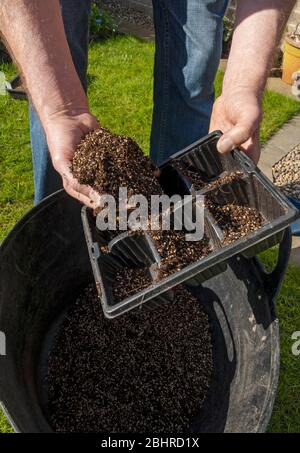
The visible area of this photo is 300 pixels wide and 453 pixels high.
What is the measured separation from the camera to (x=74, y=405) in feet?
4.86

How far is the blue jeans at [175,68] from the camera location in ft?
5.65

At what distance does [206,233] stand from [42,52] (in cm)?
68

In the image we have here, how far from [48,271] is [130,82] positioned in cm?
212

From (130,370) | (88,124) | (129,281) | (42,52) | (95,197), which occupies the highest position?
(42,52)

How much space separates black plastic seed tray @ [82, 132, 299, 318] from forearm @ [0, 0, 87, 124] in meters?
0.33

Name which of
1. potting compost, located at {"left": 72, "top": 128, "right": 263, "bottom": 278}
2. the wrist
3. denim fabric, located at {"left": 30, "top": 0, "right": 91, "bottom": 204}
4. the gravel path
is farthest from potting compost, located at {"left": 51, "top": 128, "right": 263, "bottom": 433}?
the gravel path

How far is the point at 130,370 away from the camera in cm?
154

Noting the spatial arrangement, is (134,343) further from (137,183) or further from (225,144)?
(225,144)

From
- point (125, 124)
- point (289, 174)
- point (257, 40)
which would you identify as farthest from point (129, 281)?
point (125, 124)

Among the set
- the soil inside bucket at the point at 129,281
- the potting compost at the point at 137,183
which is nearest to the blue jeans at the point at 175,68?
the potting compost at the point at 137,183

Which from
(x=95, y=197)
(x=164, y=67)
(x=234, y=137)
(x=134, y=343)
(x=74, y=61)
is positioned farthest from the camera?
(x=164, y=67)

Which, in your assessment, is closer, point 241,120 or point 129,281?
point 129,281

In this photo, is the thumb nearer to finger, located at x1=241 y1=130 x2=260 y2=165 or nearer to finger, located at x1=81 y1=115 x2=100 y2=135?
finger, located at x1=241 y1=130 x2=260 y2=165
